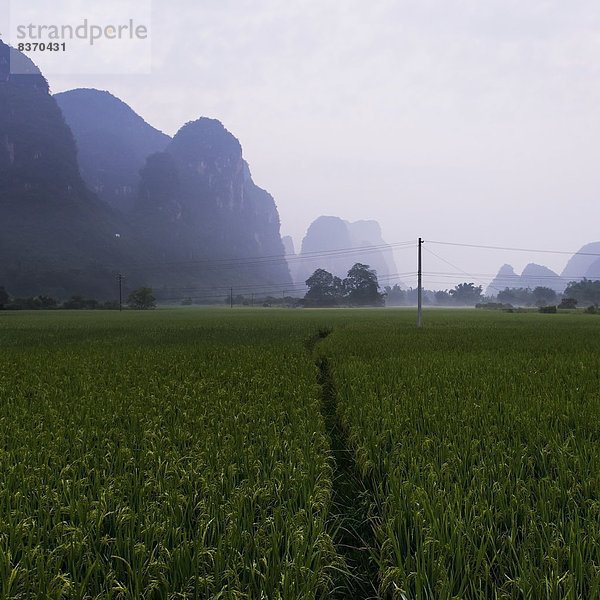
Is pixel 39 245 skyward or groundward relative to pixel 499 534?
skyward

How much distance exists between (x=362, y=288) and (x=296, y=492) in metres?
128

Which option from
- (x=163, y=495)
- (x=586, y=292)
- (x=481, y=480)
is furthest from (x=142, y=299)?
(x=586, y=292)

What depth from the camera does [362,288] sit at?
425 ft

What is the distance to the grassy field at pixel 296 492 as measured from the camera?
82.0 inches

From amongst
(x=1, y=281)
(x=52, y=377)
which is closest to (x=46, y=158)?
(x=1, y=281)

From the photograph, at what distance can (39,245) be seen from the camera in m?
123

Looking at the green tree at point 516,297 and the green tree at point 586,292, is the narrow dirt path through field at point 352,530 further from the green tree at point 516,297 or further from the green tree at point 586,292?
the green tree at point 516,297

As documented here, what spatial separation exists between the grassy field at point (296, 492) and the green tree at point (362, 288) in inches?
4877

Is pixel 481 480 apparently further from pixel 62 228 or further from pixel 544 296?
pixel 544 296

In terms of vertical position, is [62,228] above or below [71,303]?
above

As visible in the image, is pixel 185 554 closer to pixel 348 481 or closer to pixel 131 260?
pixel 348 481

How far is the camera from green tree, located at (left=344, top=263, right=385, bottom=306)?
12950cm

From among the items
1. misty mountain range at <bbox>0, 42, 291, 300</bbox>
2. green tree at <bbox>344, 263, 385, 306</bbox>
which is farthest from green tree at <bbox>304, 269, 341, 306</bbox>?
misty mountain range at <bbox>0, 42, 291, 300</bbox>

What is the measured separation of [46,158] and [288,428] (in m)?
194
